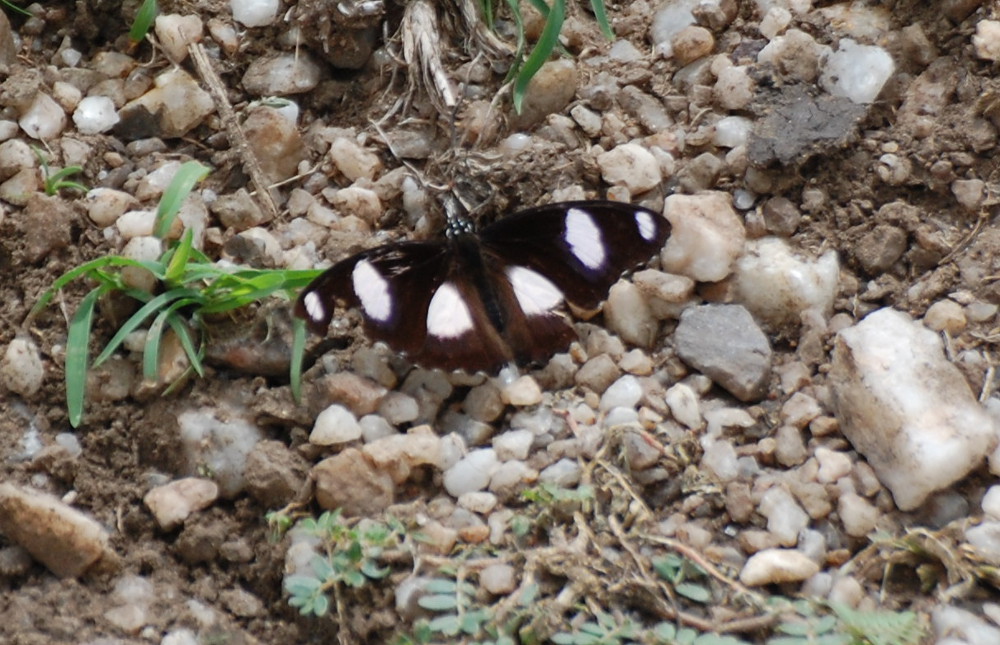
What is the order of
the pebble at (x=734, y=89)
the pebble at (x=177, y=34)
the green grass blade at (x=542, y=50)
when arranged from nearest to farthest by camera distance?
the green grass blade at (x=542, y=50) → the pebble at (x=734, y=89) → the pebble at (x=177, y=34)

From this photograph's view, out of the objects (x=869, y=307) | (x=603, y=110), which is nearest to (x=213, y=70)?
(x=603, y=110)

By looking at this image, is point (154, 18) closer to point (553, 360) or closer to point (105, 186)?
point (105, 186)

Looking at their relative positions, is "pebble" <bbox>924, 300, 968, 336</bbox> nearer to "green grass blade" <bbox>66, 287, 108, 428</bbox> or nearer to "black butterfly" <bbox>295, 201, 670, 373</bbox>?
"black butterfly" <bbox>295, 201, 670, 373</bbox>

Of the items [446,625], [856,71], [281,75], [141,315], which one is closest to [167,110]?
[281,75]

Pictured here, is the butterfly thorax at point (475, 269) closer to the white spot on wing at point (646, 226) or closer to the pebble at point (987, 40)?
the white spot on wing at point (646, 226)

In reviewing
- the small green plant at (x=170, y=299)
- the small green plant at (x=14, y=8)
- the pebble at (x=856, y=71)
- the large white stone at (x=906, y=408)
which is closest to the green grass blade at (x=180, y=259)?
the small green plant at (x=170, y=299)
